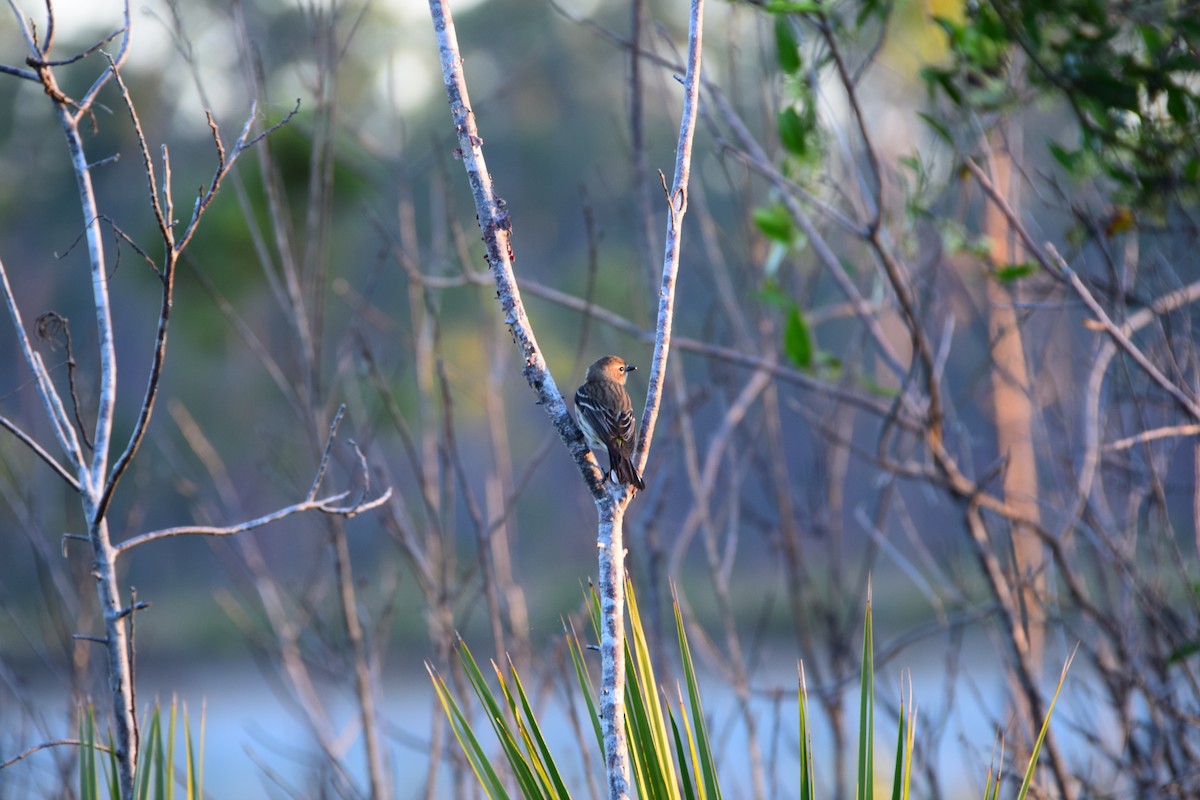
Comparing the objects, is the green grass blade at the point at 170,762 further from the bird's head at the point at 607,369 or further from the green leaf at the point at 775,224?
the bird's head at the point at 607,369

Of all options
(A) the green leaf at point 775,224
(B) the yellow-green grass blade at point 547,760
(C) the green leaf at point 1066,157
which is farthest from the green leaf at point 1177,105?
(B) the yellow-green grass blade at point 547,760

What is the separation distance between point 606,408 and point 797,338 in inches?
45.3

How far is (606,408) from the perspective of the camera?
185 inches

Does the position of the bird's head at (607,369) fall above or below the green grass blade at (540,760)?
above

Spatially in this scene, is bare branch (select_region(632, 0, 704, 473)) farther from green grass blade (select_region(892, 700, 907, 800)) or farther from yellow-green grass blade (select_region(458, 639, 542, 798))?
green grass blade (select_region(892, 700, 907, 800))

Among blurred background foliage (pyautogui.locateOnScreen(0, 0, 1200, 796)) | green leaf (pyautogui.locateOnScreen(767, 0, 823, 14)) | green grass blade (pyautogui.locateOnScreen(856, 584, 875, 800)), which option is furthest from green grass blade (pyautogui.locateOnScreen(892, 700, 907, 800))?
green leaf (pyautogui.locateOnScreen(767, 0, 823, 14))

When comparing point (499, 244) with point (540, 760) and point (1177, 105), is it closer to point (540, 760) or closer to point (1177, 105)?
point (540, 760)

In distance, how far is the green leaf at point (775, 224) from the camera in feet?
12.4

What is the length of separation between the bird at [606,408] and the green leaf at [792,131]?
122 centimetres

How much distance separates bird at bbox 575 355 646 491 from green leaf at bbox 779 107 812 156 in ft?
3.99

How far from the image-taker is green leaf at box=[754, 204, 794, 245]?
378 cm

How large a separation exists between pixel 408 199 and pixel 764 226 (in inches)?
70.1

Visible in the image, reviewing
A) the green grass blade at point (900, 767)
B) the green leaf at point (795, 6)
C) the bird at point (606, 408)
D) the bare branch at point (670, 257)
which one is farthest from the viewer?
the bird at point (606, 408)

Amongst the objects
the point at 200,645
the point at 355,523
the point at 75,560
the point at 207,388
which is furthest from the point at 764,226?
the point at 355,523
